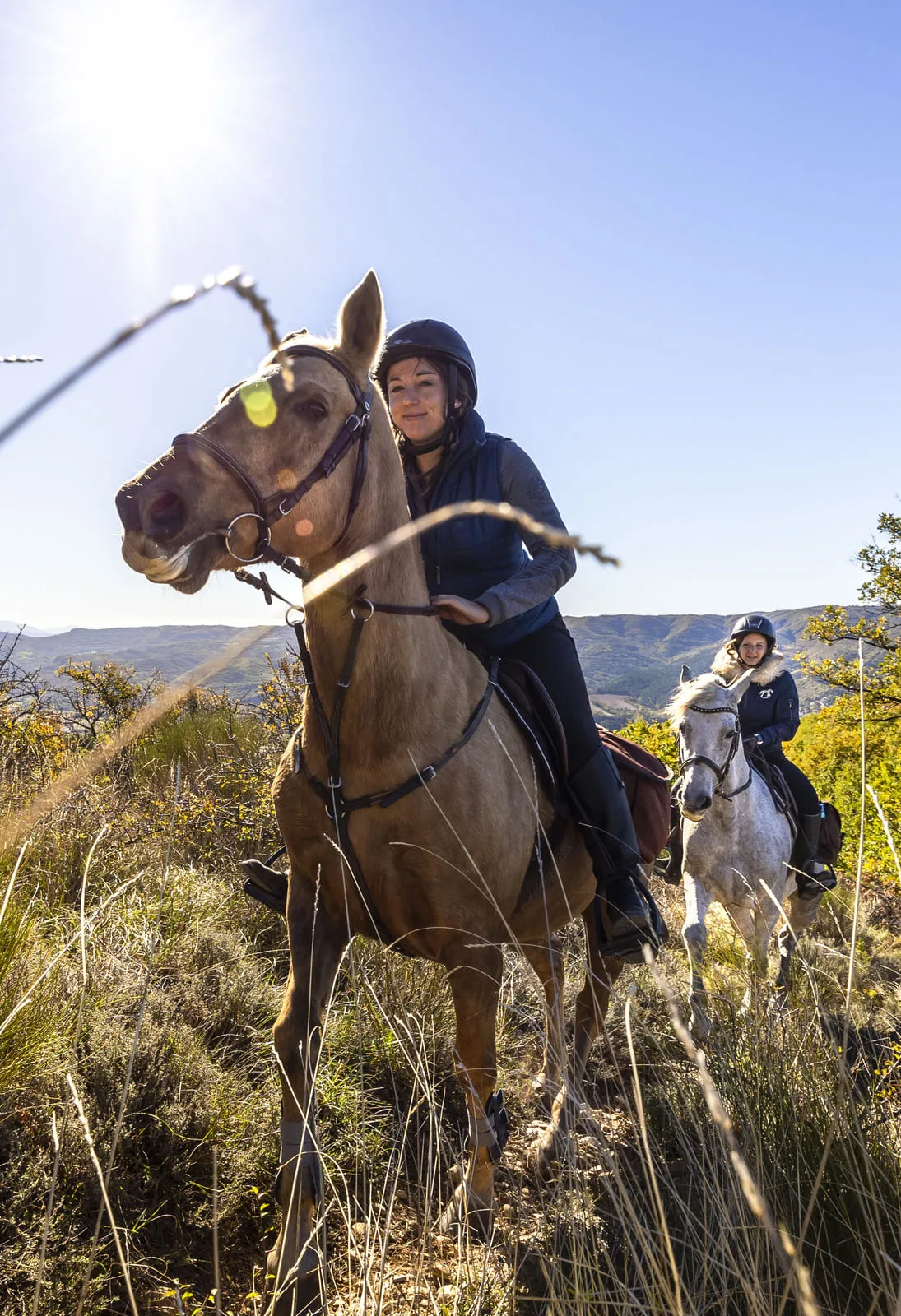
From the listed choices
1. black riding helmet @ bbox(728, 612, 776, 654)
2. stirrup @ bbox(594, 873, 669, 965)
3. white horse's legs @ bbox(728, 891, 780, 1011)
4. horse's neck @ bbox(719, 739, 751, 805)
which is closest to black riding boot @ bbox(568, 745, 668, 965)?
stirrup @ bbox(594, 873, 669, 965)

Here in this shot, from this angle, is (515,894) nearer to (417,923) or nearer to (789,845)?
(417,923)

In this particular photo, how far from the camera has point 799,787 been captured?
28.6ft

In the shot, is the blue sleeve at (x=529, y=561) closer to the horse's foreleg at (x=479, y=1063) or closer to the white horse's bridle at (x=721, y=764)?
the horse's foreleg at (x=479, y=1063)

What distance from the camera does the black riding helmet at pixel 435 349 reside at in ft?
12.8

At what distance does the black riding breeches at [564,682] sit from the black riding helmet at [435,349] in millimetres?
1272

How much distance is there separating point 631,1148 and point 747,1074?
1608 millimetres

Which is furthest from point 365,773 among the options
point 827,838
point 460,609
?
point 827,838

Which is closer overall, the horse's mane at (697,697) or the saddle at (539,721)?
the saddle at (539,721)

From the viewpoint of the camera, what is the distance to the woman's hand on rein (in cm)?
314

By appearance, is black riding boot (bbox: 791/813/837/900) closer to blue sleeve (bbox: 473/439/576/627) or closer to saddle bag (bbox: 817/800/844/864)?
saddle bag (bbox: 817/800/844/864)

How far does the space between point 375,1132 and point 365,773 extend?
211cm

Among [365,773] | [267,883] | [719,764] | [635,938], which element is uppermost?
[365,773]

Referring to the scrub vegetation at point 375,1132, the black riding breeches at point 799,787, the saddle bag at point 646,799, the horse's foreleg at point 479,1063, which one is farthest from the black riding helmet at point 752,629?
the horse's foreleg at point 479,1063

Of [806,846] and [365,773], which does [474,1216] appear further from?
[806,846]
